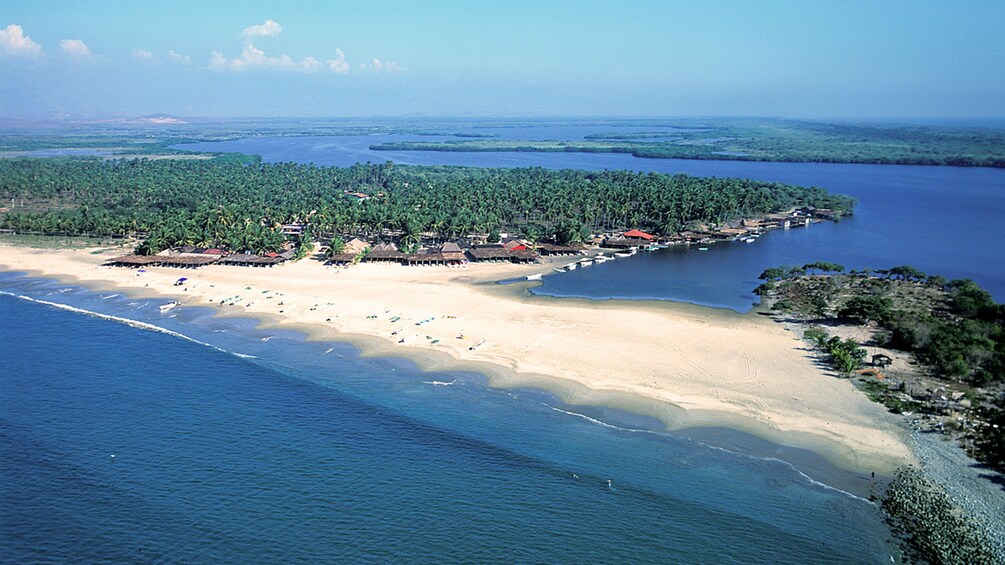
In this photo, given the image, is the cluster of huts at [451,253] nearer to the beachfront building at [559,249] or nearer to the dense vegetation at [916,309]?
the beachfront building at [559,249]

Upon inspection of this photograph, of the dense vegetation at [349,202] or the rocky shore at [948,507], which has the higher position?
the dense vegetation at [349,202]

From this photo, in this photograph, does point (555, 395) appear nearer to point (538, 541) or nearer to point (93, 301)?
point (538, 541)

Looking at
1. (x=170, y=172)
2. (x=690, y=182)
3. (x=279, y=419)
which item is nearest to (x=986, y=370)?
(x=279, y=419)

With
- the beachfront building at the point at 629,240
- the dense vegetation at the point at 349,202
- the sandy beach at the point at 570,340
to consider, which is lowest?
the sandy beach at the point at 570,340

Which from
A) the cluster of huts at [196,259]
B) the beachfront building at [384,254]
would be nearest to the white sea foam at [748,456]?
the beachfront building at [384,254]

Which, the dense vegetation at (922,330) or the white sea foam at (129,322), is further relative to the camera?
the white sea foam at (129,322)

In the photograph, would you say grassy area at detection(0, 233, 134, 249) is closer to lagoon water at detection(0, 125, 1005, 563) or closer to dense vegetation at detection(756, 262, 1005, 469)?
lagoon water at detection(0, 125, 1005, 563)
